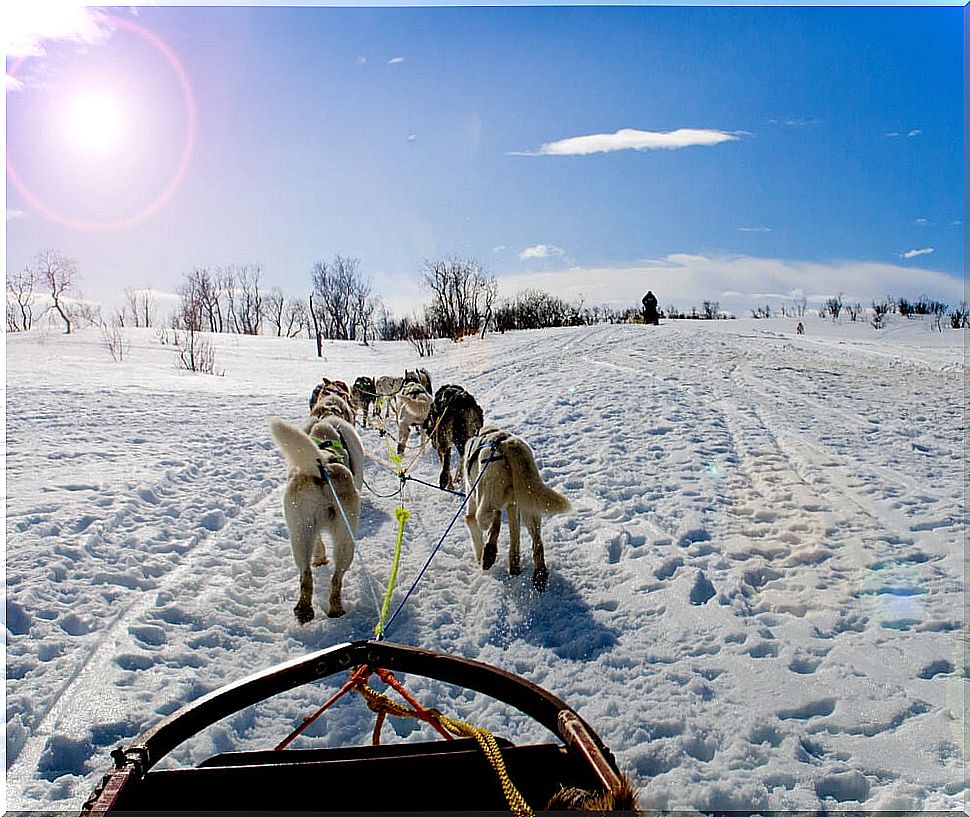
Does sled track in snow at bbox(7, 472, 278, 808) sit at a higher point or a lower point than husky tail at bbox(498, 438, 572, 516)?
lower

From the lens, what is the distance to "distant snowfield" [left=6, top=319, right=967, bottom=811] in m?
2.75

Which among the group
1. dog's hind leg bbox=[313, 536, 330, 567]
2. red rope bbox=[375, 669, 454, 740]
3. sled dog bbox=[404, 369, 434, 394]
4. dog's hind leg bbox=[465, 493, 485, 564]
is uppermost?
sled dog bbox=[404, 369, 434, 394]

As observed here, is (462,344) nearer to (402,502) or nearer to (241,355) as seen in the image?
(241,355)

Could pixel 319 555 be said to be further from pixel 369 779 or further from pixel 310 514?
pixel 369 779

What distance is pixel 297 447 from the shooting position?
378cm

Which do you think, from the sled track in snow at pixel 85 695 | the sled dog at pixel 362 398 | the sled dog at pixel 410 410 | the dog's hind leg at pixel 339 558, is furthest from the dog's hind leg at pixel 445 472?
the sled dog at pixel 362 398

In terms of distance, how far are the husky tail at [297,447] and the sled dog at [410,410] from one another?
193 inches

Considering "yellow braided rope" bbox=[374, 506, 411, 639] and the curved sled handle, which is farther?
"yellow braided rope" bbox=[374, 506, 411, 639]

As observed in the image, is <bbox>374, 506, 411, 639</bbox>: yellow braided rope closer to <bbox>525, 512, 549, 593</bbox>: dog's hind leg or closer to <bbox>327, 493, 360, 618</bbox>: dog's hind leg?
<bbox>327, 493, 360, 618</bbox>: dog's hind leg

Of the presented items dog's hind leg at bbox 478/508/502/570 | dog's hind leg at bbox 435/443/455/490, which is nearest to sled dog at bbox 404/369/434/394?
dog's hind leg at bbox 435/443/455/490

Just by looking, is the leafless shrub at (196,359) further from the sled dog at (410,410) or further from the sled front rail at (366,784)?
the sled front rail at (366,784)

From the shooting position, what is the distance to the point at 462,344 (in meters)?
28.2

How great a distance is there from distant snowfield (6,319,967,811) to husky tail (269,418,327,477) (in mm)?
967

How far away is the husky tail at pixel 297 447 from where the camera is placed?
371cm
